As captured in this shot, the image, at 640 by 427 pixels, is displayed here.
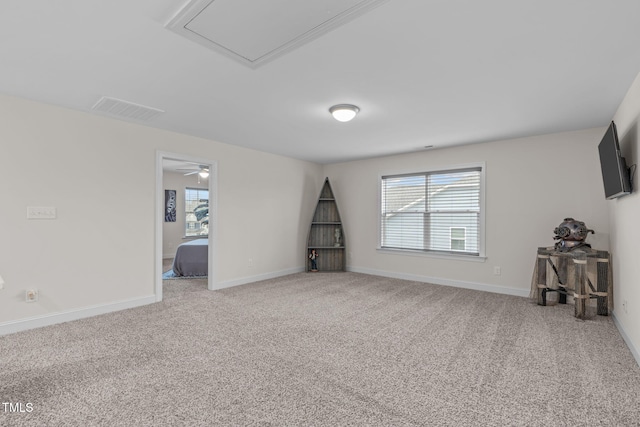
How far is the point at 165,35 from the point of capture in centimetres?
192

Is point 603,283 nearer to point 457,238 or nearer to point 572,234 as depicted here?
point 572,234

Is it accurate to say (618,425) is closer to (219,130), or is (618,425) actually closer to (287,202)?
(219,130)

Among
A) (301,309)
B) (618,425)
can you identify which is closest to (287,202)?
(301,309)

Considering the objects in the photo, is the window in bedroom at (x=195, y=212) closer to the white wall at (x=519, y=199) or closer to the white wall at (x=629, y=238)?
the white wall at (x=519, y=199)

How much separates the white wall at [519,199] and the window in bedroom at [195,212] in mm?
5302

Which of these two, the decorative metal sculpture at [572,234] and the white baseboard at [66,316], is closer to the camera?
the white baseboard at [66,316]

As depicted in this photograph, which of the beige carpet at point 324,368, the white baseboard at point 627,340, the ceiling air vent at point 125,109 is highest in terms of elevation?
the ceiling air vent at point 125,109

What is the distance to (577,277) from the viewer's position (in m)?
3.33

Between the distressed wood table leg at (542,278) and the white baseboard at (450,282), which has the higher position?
the distressed wood table leg at (542,278)

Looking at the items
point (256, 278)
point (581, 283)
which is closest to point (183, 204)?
point (256, 278)

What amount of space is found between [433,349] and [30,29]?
11.9ft

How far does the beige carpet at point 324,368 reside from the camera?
1780 millimetres

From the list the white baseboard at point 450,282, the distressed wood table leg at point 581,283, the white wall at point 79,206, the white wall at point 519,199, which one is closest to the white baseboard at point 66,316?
the white wall at point 79,206

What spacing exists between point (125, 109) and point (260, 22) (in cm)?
231
